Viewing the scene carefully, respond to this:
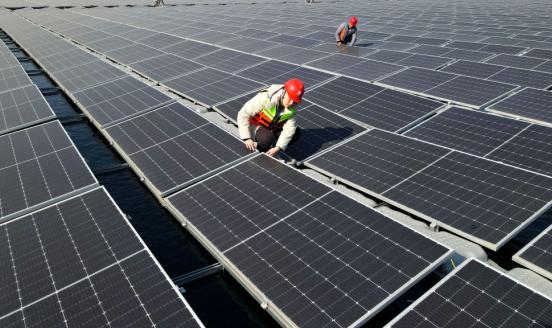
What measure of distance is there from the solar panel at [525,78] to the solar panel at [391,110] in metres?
7.28

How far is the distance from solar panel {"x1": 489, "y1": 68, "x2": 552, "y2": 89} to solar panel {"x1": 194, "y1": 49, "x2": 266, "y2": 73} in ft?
41.0

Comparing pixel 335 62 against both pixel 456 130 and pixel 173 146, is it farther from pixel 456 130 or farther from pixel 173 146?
pixel 173 146

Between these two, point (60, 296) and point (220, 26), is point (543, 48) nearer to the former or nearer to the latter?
point (220, 26)

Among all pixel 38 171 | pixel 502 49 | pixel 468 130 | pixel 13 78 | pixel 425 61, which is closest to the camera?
pixel 38 171

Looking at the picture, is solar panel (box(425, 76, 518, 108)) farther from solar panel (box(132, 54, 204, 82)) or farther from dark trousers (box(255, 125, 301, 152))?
solar panel (box(132, 54, 204, 82))

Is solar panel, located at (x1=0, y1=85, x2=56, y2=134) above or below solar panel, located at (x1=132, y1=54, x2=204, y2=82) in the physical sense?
above

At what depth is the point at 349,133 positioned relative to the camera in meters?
12.7

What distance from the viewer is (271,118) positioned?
11.0 m

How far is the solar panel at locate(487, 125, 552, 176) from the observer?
432 inches

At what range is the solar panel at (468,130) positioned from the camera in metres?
12.3

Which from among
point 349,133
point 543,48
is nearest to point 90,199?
point 349,133

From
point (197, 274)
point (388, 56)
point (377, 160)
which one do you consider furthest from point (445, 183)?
point (388, 56)

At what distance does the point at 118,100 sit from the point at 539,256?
1491cm

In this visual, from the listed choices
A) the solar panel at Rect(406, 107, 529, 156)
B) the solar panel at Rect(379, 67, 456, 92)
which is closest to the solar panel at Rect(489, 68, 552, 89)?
the solar panel at Rect(379, 67, 456, 92)
